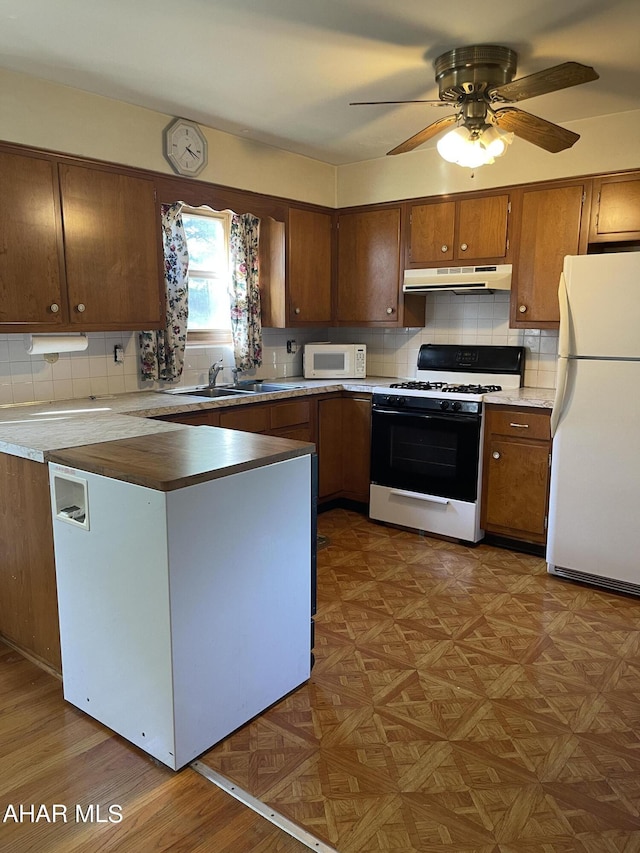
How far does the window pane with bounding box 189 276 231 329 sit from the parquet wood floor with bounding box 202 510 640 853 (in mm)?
1948

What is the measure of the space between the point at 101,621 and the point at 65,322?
167 cm

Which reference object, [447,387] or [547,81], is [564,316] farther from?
[547,81]

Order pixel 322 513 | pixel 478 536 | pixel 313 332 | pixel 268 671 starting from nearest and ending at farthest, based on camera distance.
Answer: pixel 268 671, pixel 478 536, pixel 322 513, pixel 313 332

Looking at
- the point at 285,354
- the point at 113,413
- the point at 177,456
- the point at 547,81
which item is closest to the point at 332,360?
the point at 285,354

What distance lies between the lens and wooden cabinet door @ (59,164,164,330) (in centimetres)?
308

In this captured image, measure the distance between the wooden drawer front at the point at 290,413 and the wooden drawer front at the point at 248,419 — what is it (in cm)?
7

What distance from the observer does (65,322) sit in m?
3.09

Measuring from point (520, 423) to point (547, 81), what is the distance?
73.0 inches

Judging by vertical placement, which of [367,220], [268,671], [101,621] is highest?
[367,220]

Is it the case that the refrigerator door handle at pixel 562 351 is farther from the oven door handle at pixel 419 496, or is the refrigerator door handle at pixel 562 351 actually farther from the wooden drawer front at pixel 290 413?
the wooden drawer front at pixel 290 413

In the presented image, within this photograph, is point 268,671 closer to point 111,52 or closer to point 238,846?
point 238,846

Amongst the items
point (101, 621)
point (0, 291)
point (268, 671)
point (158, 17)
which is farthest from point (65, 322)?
point (268, 671)

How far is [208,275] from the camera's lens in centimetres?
413

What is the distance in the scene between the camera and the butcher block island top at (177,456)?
1804mm
